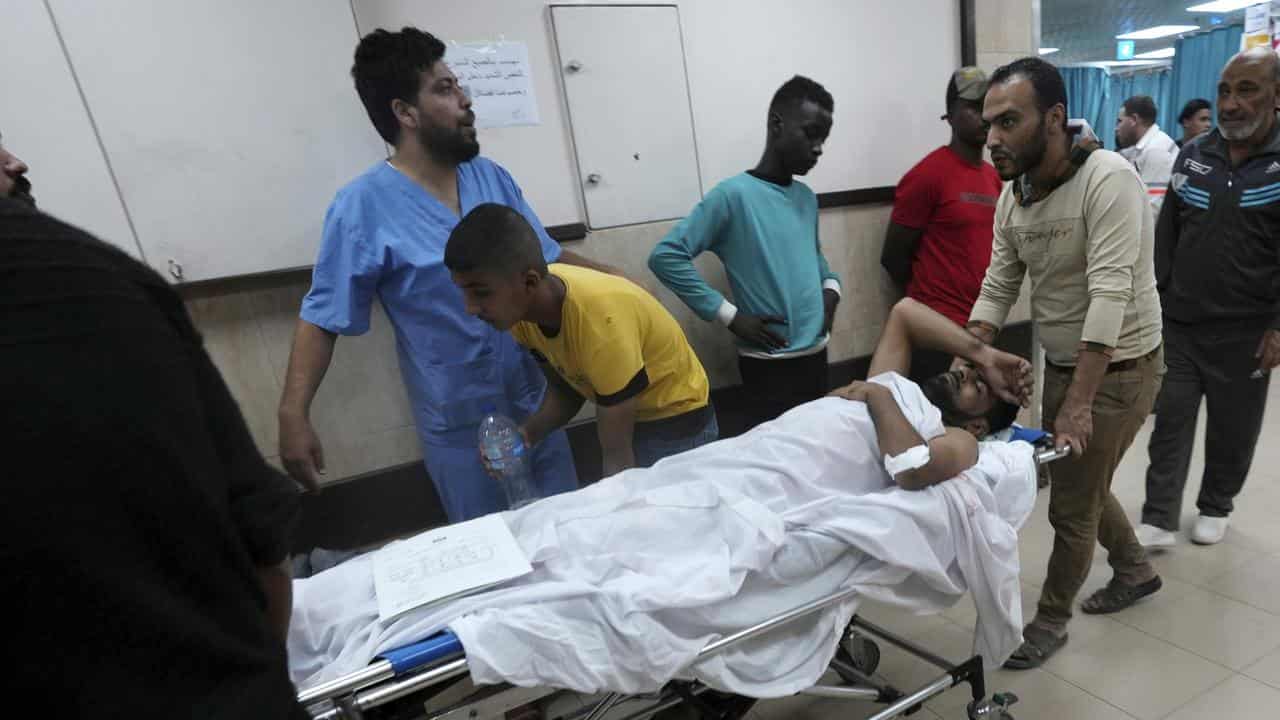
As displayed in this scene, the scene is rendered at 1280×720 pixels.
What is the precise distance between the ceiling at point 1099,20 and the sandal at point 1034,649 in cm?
419

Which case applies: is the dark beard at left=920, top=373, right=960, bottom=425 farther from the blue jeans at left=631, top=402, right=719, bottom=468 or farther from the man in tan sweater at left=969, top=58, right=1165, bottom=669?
the blue jeans at left=631, top=402, right=719, bottom=468

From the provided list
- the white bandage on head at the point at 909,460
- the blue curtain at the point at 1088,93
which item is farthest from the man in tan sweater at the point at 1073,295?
the blue curtain at the point at 1088,93

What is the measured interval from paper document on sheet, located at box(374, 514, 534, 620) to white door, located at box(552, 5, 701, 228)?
1.44 meters

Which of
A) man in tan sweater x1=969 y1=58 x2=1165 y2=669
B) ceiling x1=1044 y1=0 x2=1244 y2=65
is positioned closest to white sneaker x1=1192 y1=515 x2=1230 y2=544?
man in tan sweater x1=969 y1=58 x2=1165 y2=669

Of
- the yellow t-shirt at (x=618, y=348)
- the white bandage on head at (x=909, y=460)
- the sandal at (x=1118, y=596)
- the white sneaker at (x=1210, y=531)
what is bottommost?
the white sneaker at (x=1210, y=531)

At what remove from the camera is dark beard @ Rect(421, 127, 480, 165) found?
1691mm

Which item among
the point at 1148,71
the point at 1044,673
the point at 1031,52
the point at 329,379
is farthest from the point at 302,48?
the point at 1148,71

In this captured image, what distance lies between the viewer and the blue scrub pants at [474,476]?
5.96 feet

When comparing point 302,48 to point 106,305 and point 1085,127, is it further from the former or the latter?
point 1085,127

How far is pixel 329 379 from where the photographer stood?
2.21 m

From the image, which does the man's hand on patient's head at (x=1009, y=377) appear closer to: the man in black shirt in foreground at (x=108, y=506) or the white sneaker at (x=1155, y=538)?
the white sneaker at (x=1155, y=538)

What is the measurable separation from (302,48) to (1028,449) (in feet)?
7.64

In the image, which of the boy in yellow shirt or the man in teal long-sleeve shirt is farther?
the man in teal long-sleeve shirt

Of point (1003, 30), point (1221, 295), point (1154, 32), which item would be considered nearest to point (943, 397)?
point (1221, 295)
